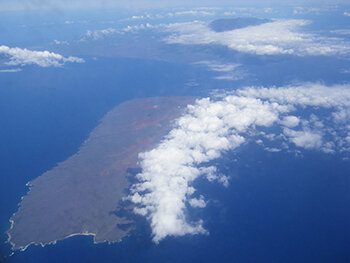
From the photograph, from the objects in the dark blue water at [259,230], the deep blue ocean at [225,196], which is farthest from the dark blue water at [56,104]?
the dark blue water at [259,230]

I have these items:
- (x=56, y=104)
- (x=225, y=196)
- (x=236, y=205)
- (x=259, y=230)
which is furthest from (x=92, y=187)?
(x=56, y=104)

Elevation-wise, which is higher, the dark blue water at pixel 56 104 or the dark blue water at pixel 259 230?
the dark blue water at pixel 259 230

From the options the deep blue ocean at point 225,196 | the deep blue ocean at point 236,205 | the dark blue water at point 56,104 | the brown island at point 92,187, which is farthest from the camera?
the dark blue water at point 56,104

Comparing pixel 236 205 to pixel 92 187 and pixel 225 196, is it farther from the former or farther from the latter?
pixel 92 187

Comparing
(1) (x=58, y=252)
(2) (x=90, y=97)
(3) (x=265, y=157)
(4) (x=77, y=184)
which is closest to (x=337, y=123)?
(3) (x=265, y=157)

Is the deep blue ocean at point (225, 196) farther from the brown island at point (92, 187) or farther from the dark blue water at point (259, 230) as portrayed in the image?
the brown island at point (92, 187)

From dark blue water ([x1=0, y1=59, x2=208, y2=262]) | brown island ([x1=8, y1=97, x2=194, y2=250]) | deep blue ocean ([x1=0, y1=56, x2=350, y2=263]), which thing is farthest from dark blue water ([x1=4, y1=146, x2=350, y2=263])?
dark blue water ([x1=0, y1=59, x2=208, y2=262])

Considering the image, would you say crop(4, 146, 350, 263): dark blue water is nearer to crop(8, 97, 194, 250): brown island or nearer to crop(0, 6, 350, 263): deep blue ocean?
crop(0, 6, 350, 263): deep blue ocean

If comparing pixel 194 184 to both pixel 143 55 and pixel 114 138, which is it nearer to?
pixel 114 138
